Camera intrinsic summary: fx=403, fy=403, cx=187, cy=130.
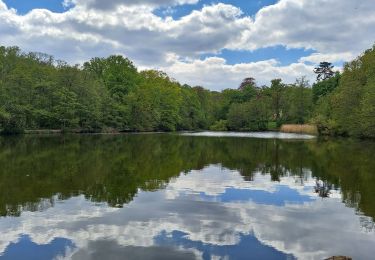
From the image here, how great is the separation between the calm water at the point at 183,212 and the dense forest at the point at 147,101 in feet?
123

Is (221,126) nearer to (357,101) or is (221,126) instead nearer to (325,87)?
(325,87)

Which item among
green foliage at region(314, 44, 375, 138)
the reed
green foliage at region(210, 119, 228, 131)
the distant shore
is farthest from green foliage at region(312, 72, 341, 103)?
green foliage at region(314, 44, 375, 138)

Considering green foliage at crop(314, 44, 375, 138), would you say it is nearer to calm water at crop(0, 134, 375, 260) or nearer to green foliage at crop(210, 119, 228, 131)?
calm water at crop(0, 134, 375, 260)

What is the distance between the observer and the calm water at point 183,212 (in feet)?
30.3

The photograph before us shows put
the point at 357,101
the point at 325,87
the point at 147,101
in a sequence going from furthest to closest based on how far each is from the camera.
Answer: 1. the point at 325,87
2. the point at 147,101
3. the point at 357,101

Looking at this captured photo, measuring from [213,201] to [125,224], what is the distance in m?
4.38

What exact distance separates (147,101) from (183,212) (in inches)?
3016

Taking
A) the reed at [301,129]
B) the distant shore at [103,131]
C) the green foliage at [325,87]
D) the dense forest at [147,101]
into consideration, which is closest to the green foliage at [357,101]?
the dense forest at [147,101]

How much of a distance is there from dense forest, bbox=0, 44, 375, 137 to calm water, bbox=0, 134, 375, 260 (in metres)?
37.5

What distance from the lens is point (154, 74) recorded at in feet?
373

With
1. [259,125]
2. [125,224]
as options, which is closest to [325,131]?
[259,125]

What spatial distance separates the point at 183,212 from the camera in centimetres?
1283

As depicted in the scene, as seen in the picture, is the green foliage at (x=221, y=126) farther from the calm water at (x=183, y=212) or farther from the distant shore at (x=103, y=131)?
the calm water at (x=183, y=212)

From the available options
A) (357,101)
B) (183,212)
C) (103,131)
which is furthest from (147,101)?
(183,212)
